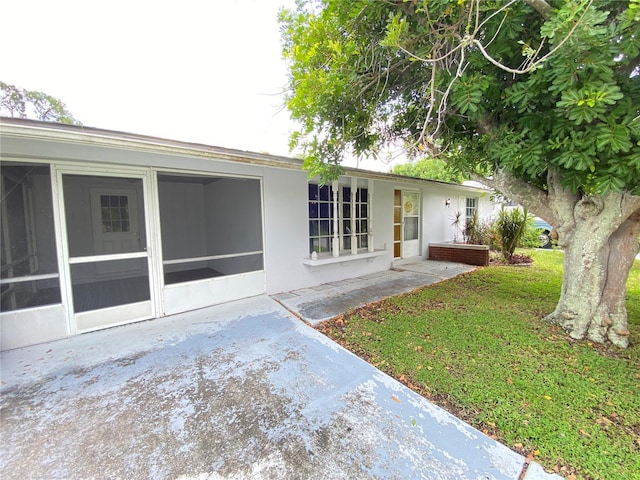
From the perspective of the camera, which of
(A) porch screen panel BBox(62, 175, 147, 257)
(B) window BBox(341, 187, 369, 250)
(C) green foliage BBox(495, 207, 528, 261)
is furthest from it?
(C) green foliage BBox(495, 207, 528, 261)

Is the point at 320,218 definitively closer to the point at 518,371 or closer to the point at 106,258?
the point at 106,258

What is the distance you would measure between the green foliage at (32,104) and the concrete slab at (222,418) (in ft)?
33.3

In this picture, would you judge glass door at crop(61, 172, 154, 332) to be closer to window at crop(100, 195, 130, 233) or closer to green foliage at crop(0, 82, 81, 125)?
window at crop(100, 195, 130, 233)

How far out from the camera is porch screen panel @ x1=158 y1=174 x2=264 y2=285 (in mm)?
6250

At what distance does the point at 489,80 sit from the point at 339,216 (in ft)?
13.2

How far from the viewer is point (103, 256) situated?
3.78m

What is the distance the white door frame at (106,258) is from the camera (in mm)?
3459

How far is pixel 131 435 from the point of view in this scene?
200cm

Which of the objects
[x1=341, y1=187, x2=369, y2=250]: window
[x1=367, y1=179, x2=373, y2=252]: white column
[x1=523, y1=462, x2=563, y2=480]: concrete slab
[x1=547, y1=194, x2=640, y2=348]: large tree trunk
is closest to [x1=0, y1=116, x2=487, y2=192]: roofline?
[x1=341, y1=187, x2=369, y2=250]: window

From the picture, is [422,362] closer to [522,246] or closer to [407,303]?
[407,303]

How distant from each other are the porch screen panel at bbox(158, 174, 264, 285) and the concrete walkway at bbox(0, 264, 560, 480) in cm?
303

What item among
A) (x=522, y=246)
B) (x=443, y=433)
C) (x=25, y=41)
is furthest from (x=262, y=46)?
(x=522, y=246)

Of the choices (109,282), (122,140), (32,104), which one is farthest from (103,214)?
(32,104)

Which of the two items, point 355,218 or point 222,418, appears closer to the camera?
point 222,418
